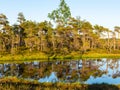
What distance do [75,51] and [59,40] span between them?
9240 mm

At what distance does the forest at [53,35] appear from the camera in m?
118

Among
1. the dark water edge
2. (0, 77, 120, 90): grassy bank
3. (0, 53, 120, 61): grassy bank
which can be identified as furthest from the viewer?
(0, 53, 120, 61): grassy bank

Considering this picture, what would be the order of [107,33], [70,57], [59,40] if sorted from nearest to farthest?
[70,57], [59,40], [107,33]

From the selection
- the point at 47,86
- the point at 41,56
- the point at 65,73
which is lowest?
the point at 65,73

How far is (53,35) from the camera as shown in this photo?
126688 millimetres

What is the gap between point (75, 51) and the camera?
12738 cm

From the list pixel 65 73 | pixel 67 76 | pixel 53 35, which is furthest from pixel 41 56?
pixel 67 76

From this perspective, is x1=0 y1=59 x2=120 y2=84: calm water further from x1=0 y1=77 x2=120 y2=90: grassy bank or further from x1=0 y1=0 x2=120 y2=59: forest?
x1=0 y1=0 x2=120 y2=59: forest

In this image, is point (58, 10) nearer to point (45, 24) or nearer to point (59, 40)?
point (45, 24)

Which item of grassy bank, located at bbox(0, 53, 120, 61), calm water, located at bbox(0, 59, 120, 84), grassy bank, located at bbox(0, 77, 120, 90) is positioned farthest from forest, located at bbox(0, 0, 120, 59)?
grassy bank, located at bbox(0, 77, 120, 90)

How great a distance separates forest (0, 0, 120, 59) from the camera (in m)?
118

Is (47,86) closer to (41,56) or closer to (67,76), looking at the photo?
(67,76)

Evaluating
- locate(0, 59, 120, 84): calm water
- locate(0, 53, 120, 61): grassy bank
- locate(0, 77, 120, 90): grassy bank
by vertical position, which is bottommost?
locate(0, 59, 120, 84): calm water

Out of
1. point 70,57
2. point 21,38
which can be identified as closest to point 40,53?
point 70,57
